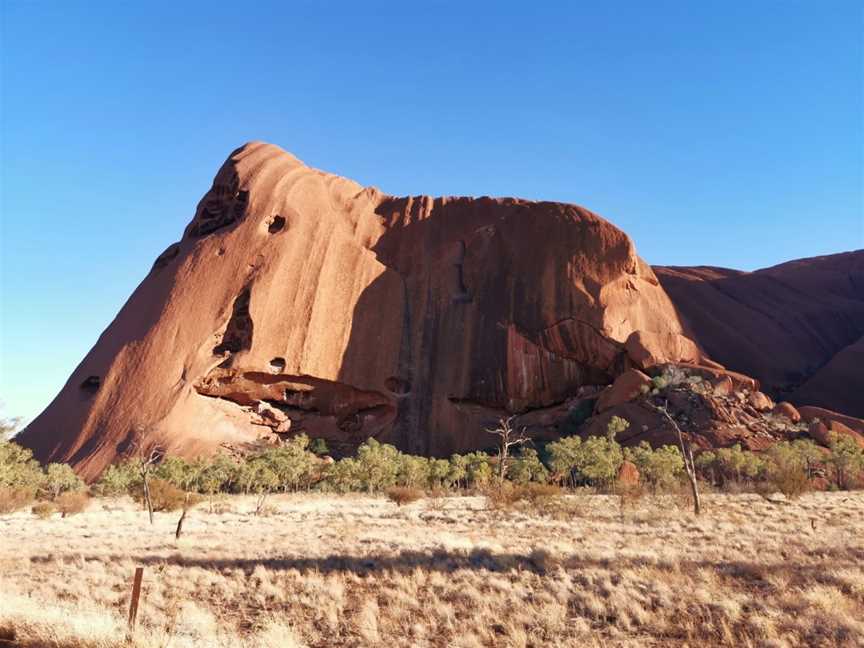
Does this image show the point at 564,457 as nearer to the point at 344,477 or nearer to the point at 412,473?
the point at 412,473

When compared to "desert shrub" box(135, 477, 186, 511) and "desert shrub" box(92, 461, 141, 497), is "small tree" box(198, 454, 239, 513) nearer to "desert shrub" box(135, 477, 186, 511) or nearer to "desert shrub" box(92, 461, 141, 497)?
"desert shrub" box(92, 461, 141, 497)

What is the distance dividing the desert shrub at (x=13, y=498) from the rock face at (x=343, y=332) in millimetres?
11602

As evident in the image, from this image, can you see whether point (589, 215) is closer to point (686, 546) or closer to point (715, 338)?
point (715, 338)

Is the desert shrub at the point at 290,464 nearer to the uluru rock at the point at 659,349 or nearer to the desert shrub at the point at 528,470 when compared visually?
the desert shrub at the point at 528,470

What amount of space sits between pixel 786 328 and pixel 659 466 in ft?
131

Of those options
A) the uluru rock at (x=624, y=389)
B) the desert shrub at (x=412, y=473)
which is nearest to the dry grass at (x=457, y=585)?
the desert shrub at (x=412, y=473)

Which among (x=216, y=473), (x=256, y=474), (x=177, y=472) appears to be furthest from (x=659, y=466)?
(x=177, y=472)

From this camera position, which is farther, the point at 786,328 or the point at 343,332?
the point at 786,328

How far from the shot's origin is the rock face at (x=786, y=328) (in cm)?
5372

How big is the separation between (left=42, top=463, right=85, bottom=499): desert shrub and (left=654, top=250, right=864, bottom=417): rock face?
164ft

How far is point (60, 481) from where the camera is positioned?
35.5 m

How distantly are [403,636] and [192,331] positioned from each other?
146 feet

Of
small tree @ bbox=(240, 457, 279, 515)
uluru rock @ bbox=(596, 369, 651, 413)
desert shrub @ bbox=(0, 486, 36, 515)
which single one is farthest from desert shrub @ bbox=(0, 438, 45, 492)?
uluru rock @ bbox=(596, 369, 651, 413)

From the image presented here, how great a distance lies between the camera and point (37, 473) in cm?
3566
